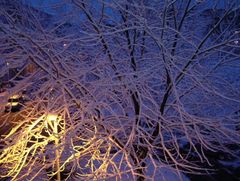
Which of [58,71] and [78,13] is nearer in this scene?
[58,71]

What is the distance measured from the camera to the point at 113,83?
4.33 metres

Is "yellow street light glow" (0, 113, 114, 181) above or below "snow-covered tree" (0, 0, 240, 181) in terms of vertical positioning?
below

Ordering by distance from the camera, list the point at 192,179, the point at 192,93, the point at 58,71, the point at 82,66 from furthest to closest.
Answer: the point at 192,179 < the point at 192,93 < the point at 82,66 < the point at 58,71

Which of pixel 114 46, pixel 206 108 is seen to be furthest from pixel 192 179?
pixel 114 46

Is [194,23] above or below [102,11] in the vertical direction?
above

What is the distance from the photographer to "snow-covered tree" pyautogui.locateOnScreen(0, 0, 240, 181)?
418 centimetres

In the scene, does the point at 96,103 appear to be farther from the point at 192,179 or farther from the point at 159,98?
the point at 192,179

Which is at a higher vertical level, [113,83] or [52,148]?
[113,83]

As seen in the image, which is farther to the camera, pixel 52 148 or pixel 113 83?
pixel 113 83

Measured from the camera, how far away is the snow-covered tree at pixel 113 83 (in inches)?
165

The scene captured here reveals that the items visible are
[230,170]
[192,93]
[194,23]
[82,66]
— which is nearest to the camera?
[82,66]

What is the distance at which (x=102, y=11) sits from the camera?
4809mm

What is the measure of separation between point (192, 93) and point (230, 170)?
6556 millimetres

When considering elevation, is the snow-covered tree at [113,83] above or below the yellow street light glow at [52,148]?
above
